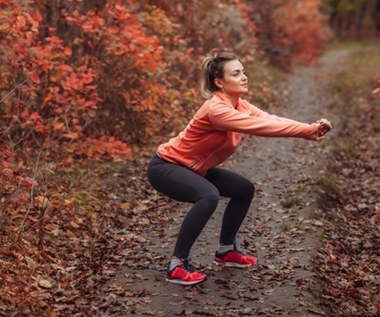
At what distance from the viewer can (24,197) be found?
7.16 meters

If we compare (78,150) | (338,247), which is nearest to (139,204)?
(78,150)

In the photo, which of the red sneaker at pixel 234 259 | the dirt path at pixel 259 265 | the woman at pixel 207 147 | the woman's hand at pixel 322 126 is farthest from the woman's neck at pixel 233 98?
the dirt path at pixel 259 265

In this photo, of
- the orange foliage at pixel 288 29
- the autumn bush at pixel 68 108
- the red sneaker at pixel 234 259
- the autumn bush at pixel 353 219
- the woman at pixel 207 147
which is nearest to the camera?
the woman at pixel 207 147

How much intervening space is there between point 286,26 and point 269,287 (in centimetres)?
2493

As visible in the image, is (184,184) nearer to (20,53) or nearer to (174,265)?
(174,265)

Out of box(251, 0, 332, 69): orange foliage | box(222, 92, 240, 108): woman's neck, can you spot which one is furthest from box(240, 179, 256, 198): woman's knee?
box(251, 0, 332, 69): orange foliage

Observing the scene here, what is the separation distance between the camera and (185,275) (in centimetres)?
623

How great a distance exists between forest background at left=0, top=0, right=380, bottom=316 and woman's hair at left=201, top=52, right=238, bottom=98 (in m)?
2.11

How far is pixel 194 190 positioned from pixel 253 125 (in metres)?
0.84

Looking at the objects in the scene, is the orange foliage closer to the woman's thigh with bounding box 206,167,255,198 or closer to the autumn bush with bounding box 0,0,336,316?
the autumn bush with bounding box 0,0,336,316

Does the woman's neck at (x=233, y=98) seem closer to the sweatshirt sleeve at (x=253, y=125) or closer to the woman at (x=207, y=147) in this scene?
the woman at (x=207, y=147)

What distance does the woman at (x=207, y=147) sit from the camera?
587cm

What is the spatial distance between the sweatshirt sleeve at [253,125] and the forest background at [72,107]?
7.22 ft

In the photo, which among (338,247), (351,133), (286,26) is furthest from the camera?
(286,26)
